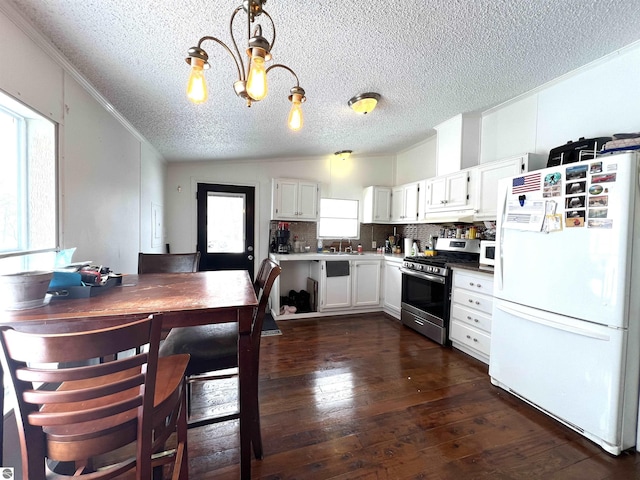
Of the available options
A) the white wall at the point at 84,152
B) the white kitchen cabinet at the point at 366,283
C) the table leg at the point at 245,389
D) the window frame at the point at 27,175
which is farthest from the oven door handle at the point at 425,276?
the window frame at the point at 27,175

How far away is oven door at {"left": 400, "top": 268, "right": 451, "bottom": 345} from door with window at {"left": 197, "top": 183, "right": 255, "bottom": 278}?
93.5 inches

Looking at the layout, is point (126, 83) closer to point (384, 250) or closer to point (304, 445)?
point (304, 445)

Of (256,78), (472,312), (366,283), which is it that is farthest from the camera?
(366,283)

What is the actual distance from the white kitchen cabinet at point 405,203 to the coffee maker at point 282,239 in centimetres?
177

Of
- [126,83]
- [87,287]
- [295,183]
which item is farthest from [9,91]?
[295,183]

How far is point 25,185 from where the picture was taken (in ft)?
5.00

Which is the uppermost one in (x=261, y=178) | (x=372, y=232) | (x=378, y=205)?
(x=261, y=178)

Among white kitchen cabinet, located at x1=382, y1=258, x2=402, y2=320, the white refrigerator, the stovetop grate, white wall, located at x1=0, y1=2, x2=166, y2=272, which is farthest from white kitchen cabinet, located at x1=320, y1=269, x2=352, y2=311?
white wall, located at x1=0, y1=2, x2=166, y2=272

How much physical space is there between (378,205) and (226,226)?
8.10 ft

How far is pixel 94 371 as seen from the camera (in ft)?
2.38

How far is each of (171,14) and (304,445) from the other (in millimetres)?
2441

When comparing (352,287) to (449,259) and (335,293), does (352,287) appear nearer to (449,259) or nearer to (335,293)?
(335,293)

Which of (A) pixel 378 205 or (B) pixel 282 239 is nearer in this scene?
(B) pixel 282 239

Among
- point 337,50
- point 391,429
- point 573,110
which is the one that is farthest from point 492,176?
point 391,429
